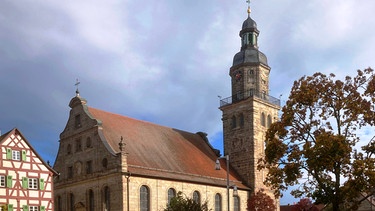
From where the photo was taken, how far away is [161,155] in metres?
49.3

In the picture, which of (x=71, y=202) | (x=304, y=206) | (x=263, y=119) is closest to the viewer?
(x=71, y=202)

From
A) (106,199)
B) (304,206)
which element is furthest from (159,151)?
(304,206)

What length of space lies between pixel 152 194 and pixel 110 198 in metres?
3.72

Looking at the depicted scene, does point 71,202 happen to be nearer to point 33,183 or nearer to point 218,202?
point 33,183

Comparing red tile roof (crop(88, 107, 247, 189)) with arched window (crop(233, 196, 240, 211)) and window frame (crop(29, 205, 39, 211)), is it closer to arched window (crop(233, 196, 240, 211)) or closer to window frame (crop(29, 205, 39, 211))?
arched window (crop(233, 196, 240, 211))

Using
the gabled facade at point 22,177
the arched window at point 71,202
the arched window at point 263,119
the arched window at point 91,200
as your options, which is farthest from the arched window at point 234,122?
the gabled facade at point 22,177

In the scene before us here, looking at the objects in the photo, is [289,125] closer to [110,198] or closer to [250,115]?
[110,198]

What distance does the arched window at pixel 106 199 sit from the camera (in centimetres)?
4447

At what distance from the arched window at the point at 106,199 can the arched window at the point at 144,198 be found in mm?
2770

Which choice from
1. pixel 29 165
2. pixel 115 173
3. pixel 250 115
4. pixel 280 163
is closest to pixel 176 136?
pixel 250 115

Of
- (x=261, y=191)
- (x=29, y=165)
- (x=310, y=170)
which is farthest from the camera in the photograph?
(x=261, y=191)

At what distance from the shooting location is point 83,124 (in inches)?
1901

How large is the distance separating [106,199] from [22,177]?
7958 millimetres

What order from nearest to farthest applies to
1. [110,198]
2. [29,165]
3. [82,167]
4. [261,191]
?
1. [29,165]
2. [110,198]
3. [82,167]
4. [261,191]
